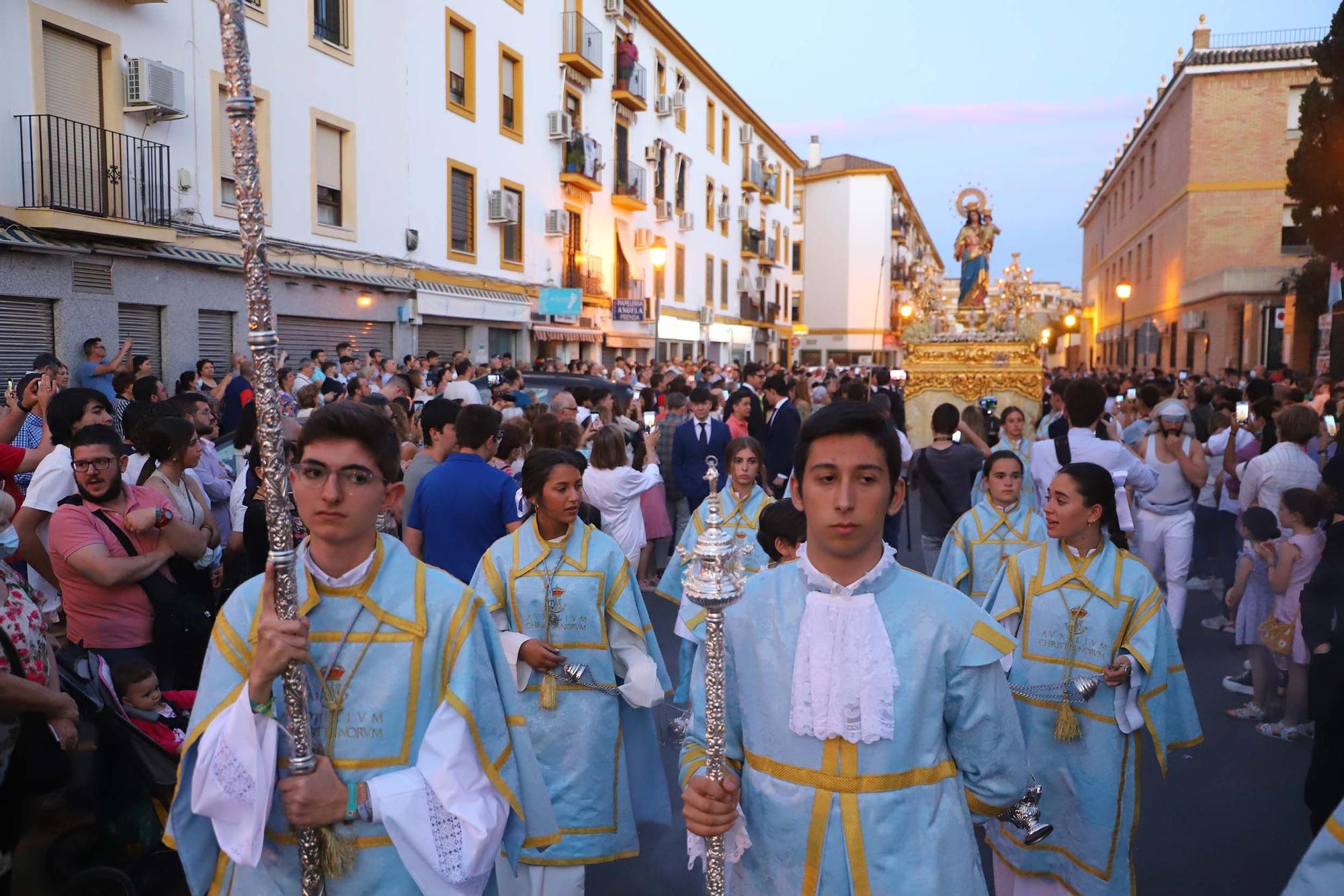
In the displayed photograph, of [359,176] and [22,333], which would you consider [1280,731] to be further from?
[359,176]

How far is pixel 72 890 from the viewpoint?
3951 millimetres

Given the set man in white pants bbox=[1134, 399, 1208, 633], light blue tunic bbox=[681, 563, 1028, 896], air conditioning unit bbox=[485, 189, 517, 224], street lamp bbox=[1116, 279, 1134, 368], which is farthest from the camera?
street lamp bbox=[1116, 279, 1134, 368]

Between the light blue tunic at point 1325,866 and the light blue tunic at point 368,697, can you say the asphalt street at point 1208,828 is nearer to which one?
the light blue tunic at point 1325,866

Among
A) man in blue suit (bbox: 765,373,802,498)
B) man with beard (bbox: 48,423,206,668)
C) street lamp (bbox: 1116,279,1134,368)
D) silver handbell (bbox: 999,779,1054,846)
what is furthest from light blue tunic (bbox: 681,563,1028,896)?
street lamp (bbox: 1116,279,1134,368)

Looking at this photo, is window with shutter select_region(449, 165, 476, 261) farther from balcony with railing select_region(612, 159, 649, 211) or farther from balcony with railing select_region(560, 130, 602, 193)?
balcony with railing select_region(612, 159, 649, 211)

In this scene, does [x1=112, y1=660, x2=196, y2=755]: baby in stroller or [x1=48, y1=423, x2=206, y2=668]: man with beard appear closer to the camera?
[x1=112, y1=660, x2=196, y2=755]: baby in stroller

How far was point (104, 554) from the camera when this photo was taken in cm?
443

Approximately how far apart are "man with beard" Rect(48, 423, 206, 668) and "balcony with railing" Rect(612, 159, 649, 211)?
24.9 metres

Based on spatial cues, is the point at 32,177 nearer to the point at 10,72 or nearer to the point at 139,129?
the point at 10,72

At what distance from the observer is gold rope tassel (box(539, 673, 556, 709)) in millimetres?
4082

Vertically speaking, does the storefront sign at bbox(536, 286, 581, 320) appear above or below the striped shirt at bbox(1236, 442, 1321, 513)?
above

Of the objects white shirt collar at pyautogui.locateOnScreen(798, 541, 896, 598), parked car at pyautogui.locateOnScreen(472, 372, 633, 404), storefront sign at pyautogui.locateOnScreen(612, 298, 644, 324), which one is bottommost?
white shirt collar at pyautogui.locateOnScreen(798, 541, 896, 598)

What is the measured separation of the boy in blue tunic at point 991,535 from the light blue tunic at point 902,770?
303cm

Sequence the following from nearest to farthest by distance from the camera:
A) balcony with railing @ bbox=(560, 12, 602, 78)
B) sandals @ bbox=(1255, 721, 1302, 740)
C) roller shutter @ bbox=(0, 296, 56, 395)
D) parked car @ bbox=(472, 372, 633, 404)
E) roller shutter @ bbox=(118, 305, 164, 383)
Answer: sandals @ bbox=(1255, 721, 1302, 740) → roller shutter @ bbox=(0, 296, 56, 395) → roller shutter @ bbox=(118, 305, 164, 383) → parked car @ bbox=(472, 372, 633, 404) → balcony with railing @ bbox=(560, 12, 602, 78)
